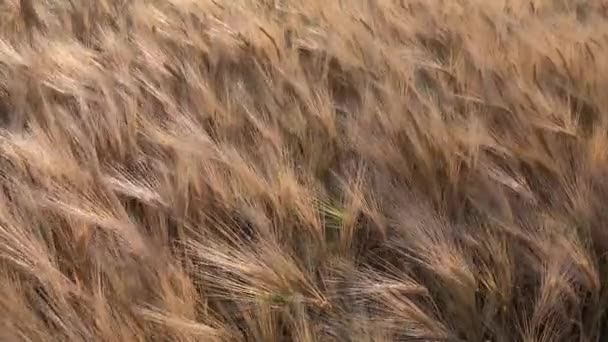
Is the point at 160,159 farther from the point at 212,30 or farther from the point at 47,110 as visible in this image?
the point at 212,30

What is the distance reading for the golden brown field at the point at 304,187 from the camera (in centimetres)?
111

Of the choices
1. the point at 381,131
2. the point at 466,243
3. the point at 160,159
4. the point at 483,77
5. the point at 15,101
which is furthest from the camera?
the point at 483,77

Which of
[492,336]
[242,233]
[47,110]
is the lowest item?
[492,336]

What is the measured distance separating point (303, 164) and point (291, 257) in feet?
1.20

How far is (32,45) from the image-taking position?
2082mm

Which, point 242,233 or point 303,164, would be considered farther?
point 303,164

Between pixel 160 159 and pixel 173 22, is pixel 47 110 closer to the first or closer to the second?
pixel 160 159

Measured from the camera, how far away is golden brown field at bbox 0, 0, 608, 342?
3.65 feet

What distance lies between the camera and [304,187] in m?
1.35

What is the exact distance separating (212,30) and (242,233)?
1093mm

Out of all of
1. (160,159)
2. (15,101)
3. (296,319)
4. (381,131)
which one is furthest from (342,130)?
(15,101)

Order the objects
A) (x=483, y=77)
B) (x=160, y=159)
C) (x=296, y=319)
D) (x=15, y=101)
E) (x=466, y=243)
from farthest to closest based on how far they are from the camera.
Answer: (x=483, y=77) < (x=15, y=101) < (x=160, y=159) < (x=466, y=243) < (x=296, y=319)

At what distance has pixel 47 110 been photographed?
5.27 feet

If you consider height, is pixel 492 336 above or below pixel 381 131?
below
